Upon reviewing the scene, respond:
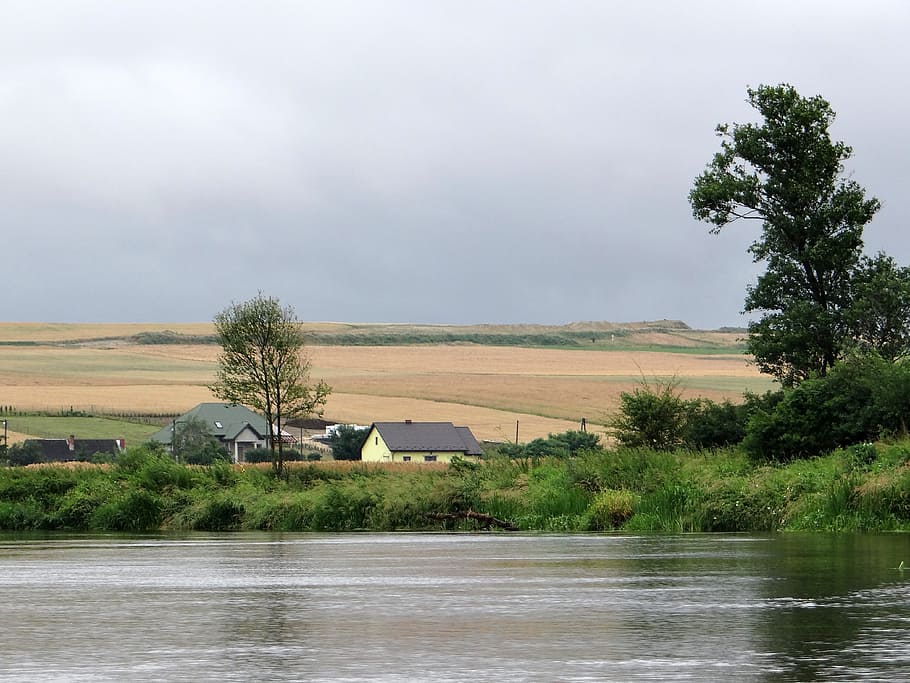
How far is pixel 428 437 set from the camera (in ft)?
389

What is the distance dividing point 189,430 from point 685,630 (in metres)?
114

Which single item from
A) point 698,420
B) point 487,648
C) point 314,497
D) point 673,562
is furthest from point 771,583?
point 698,420

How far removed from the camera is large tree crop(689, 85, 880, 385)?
5191 cm

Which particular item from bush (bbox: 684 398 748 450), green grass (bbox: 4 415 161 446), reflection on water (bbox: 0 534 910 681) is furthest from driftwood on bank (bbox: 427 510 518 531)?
green grass (bbox: 4 415 161 446)

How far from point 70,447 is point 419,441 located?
88.3 feet

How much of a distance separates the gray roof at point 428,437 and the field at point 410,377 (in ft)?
6.18

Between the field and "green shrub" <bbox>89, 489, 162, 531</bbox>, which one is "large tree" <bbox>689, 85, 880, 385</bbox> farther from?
the field

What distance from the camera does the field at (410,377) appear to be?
12644 centimetres

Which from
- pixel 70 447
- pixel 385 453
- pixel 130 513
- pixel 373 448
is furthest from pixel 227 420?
pixel 130 513

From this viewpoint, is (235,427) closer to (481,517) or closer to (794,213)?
(794,213)

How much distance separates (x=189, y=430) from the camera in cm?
12056

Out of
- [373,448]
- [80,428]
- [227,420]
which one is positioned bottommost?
[373,448]

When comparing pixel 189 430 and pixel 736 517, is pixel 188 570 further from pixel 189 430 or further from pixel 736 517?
pixel 189 430

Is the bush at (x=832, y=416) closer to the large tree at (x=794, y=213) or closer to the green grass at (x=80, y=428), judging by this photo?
the large tree at (x=794, y=213)
